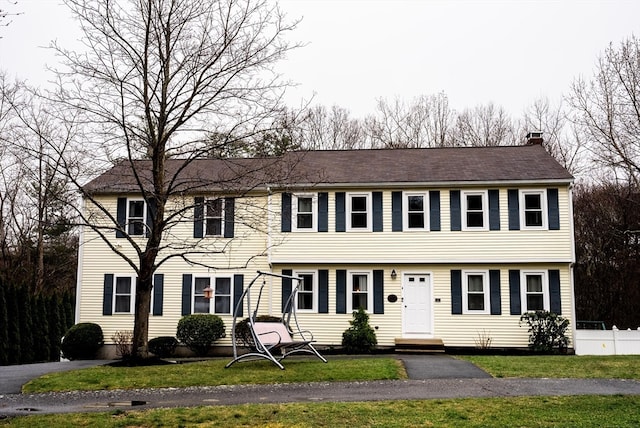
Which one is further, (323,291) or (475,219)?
(323,291)

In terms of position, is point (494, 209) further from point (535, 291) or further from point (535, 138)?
point (535, 138)

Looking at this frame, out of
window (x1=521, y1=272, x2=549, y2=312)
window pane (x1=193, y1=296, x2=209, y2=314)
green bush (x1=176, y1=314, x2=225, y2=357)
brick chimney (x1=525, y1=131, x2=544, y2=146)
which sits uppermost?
brick chimney (x1=525, y1=131, x2=544, y2=146)

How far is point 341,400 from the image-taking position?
10.3 m

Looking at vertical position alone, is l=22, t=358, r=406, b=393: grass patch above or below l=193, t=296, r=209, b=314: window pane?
below

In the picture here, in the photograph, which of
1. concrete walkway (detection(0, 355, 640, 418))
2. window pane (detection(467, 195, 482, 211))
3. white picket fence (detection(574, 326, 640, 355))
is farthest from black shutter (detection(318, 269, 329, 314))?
concrete walkway (detection(0, 355, 640, 418))

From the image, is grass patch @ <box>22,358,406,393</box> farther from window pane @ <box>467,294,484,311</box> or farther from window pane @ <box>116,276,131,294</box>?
window pane @ <box>116,276,131,294</box>

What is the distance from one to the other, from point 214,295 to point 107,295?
3749 mm

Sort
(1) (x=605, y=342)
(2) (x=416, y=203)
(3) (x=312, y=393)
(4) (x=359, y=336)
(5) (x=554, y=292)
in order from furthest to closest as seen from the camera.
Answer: (2) (x=416, y=203) < (5) (x=554, y=292) < (4) (x=359, y=336) < (1) (x=605, y=342) < (3) (x=312, y=393)

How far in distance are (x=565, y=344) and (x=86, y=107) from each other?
51.0ft

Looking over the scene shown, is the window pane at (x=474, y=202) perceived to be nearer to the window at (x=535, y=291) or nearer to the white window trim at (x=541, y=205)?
the white window trim at (x=541, y=205)

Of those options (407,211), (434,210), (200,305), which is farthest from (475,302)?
(200,305)

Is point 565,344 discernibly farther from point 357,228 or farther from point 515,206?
point 357,228

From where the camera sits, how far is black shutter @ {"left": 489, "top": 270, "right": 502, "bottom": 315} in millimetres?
21266

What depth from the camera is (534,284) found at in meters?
21.4
